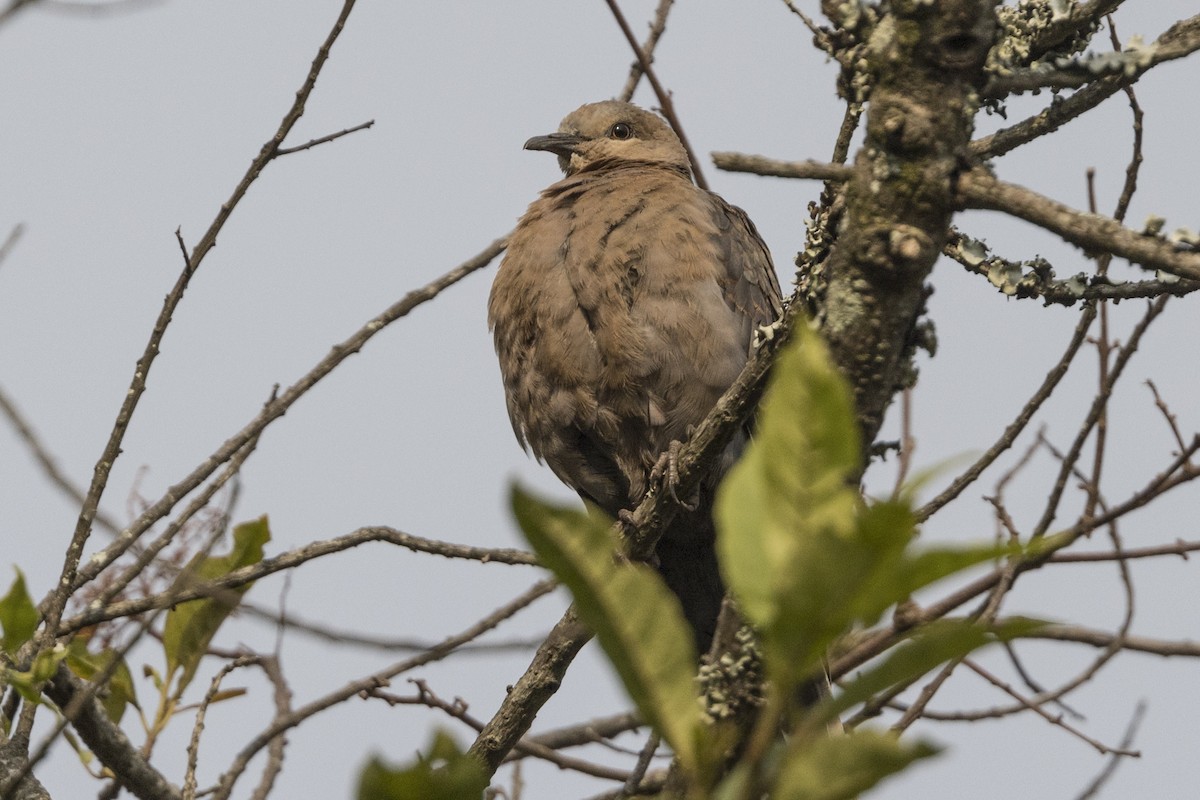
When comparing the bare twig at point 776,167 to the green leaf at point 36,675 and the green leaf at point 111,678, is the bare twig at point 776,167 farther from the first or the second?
the green leaf at point 111,678

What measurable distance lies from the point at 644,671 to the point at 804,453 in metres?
0.21

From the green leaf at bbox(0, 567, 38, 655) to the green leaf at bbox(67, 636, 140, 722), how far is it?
0.90 meters

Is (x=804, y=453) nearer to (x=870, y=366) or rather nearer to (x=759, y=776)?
(x=759, y=776)

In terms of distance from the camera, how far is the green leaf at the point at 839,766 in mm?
915

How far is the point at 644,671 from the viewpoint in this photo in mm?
995

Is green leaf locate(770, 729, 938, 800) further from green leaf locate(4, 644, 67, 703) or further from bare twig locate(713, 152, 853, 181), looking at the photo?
green leaf locate(4, 644, 67, 703)

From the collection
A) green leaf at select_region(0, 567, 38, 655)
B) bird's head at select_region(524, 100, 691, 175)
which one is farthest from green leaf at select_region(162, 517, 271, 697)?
bird's head at select_region(524, 100, 691, 175)

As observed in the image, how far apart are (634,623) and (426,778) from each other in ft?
0.62

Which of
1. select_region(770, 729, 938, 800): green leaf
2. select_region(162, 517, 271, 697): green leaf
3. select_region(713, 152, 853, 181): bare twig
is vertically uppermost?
select_region(162, 517, 271, 697): green leaf

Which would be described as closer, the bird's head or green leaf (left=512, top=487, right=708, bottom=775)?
green leaf (left=512, top=487, right=708, bottom=775)

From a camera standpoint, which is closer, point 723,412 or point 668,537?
point 723,412

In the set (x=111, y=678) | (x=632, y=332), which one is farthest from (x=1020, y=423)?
(x=111, y=678)

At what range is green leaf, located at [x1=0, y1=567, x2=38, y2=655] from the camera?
2289 mm

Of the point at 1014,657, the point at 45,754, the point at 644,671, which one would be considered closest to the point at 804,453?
the point at 644,671
